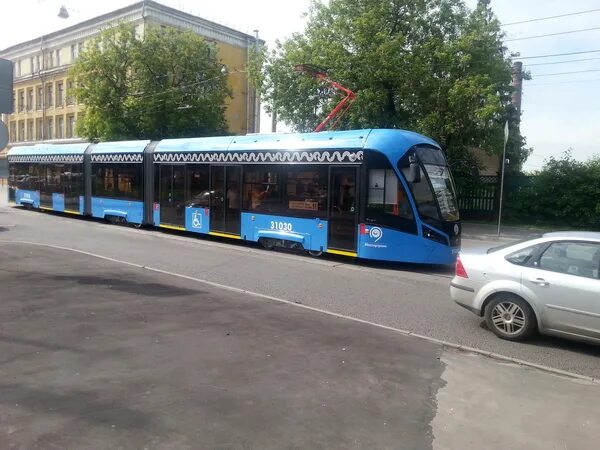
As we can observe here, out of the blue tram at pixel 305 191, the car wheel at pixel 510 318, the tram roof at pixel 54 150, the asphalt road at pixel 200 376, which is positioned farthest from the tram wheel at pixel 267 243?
the tram roof at pixel 54 150

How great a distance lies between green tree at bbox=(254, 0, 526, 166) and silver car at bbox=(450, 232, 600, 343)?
1346 cm

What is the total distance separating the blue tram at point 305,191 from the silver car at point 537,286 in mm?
4540

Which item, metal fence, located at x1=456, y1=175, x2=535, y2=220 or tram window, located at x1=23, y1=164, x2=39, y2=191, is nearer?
metal fence, located at x1=456, y1=175, x2=535, y2=220

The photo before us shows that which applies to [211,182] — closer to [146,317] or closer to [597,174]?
[146,317]

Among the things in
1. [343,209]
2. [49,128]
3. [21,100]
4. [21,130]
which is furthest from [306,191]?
[21,130]

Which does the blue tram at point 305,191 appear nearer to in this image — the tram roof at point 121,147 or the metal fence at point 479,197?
the tram roof at point 121,147

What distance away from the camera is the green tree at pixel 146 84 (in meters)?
30.2

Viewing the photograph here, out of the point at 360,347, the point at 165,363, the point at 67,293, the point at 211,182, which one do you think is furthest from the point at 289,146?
the point at 165,363

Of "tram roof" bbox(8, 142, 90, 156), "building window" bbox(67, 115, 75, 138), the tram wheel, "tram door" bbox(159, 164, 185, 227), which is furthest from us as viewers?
"building window" bbox(67, 115, 75, 138)

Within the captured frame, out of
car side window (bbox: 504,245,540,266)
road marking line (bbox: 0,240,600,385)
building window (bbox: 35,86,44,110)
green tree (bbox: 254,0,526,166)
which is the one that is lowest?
road marking line (bbox: 0,240,600,385)

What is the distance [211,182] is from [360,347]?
1017cm

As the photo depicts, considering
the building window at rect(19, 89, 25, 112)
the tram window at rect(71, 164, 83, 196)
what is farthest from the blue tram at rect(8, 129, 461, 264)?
the building window at rect(19, 89, 25, 112)

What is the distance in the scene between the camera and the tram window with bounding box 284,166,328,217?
12602mm

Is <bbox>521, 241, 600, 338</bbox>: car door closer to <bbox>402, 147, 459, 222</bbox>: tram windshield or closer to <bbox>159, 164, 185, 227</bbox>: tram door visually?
<bbox>402, 147, 459, 222</bbox>: tram windshield
